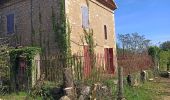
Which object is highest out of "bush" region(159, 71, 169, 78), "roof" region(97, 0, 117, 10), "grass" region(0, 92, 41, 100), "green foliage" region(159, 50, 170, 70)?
"roof" region(97, 0, 117, 10)

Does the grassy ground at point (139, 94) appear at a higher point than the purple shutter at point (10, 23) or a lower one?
lower

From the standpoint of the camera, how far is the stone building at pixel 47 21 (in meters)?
20.6

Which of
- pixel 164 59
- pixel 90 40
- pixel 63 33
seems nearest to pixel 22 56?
pixel 63 33

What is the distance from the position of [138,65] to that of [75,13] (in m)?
6.58

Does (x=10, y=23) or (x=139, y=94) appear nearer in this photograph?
(x=139, y=94)

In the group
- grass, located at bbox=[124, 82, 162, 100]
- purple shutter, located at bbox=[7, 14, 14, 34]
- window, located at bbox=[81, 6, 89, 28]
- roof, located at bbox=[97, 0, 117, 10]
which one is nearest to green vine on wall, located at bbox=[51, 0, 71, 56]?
window, located at bbox=[81, 6, 89, 28]

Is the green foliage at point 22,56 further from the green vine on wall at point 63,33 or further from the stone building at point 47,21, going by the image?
the stone building at point 47,21

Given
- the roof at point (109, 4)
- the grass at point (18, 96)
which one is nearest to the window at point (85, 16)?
Result: the roof at point (109, 4)

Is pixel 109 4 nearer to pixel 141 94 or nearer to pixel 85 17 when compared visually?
pixel 85 17

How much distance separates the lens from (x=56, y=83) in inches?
578

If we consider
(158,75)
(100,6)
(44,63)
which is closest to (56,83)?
(44,63)

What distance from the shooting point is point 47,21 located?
68.5ft

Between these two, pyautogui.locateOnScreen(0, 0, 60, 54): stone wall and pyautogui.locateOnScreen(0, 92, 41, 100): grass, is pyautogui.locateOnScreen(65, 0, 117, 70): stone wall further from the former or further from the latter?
pyautogui.locateOnScreen(0, 92, 41, 100): grass

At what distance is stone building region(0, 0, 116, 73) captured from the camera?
20.6 metres
